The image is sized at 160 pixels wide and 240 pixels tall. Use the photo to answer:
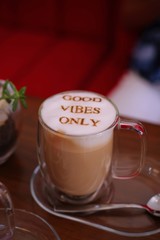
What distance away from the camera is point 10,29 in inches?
67.2

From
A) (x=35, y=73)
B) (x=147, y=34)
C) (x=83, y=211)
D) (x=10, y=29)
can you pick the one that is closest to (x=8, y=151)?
(x=83, y=211)

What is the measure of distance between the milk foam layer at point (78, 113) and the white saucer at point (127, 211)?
0.13m

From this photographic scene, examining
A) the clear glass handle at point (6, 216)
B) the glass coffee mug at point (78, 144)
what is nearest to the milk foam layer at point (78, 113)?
the glass coffee mug at point (78, 144)

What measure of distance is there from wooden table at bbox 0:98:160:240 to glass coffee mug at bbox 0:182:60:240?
0.01 meters

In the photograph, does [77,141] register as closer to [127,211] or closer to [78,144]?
[78,144]

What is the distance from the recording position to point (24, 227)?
531 mm

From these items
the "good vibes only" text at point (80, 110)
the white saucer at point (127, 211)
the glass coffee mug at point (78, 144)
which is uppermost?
the "good vibes only" text at point (80, 110)

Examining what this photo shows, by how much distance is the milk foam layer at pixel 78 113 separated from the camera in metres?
0.50

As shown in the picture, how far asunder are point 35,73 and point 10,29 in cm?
42

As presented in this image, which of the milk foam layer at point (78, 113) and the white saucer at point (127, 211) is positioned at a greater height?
the milk foam layer at point (78, 113)

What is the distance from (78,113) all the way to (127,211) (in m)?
0.17

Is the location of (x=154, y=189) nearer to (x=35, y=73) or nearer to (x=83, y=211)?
(x=83, y=211)

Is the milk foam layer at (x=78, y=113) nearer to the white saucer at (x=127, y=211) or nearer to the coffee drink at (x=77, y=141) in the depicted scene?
the coffee drink at (x=77, y=141)

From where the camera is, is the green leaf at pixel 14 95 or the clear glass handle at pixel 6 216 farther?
the green leaf at pixel 14 95
